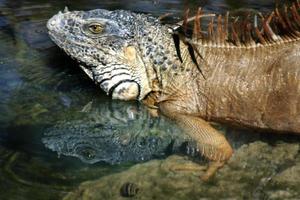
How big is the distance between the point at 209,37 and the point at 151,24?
75 centimetres

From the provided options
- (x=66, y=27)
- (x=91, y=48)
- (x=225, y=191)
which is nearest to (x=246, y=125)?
(x=225, y=191)

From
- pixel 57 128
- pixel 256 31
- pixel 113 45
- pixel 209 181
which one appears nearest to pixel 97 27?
pixel 113 45

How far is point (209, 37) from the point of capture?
6.77 m

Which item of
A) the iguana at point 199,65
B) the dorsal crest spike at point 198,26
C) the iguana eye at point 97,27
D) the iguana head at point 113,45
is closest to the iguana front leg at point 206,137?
the iguana at point 199,65

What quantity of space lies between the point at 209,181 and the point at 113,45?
2173 millimetres

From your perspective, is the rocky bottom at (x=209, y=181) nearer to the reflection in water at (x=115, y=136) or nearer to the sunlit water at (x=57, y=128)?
the sunlit water at (x=57, y=128)

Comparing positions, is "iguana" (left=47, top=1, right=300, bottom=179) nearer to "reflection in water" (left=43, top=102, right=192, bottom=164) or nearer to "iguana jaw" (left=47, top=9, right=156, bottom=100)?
"iguana jaw" (left=47, top=9, right=156, bottom=100)

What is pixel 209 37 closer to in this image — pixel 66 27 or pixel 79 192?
pixel 66 27

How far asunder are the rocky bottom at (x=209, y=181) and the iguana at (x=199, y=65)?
0.33 metres

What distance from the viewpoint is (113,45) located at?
22.6 ft

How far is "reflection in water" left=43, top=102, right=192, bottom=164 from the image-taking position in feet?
20.0

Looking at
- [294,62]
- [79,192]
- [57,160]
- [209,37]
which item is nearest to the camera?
[79,192]

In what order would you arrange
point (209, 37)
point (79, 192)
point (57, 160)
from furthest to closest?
point (209, 37) < point (57, 160) < point (79, 192)

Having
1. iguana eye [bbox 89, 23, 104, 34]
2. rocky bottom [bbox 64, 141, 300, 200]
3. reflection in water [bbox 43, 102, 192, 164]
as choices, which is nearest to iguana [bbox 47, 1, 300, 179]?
iguana eye [bbox 89, 23, 104, 34]
